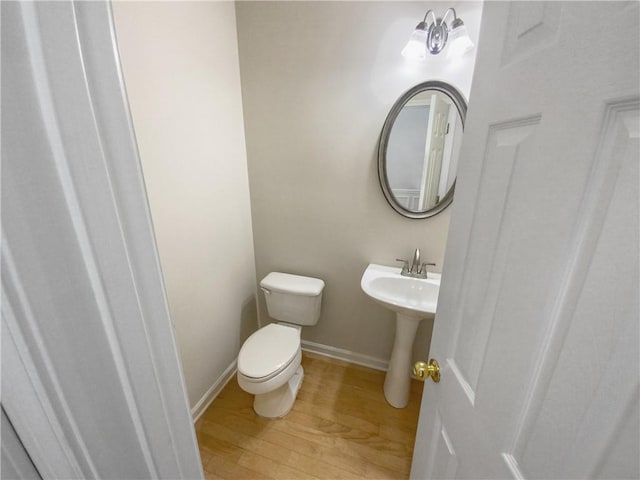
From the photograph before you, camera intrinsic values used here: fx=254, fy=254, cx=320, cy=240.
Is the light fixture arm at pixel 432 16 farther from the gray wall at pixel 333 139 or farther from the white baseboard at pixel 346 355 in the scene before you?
the white baseboard at pixel 346 355

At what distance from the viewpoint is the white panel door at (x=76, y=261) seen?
0.98ft

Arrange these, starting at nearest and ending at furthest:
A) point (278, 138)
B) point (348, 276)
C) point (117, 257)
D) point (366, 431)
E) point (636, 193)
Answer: point (636, 193) → point (117, 257) → point (366, 431) → point (278, 138) → point (348, 276)

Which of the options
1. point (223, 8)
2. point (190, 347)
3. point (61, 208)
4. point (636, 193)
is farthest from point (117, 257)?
point (223, 8)

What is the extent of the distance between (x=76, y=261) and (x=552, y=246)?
25.9 inches

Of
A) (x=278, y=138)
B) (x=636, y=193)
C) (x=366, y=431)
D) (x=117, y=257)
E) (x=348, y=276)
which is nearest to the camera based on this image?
(x=636, y=193)

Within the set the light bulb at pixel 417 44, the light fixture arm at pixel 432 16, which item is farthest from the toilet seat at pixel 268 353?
the light fixture arm at pixel 432 16

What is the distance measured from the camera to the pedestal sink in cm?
132

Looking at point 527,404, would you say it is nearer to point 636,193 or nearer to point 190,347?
point 636,193

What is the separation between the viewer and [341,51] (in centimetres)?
133

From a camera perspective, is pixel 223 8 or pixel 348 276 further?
pixel 348 276

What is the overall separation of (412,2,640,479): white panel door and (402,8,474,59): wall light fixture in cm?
76

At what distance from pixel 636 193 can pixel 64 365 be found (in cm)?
78

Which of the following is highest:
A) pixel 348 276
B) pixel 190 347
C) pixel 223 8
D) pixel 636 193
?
pixel 223 8

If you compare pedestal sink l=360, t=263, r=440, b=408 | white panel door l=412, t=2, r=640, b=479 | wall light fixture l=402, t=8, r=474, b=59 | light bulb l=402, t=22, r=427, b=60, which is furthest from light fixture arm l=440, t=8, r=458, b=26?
pedestal sink l=360, t=263, r=440, b=408
